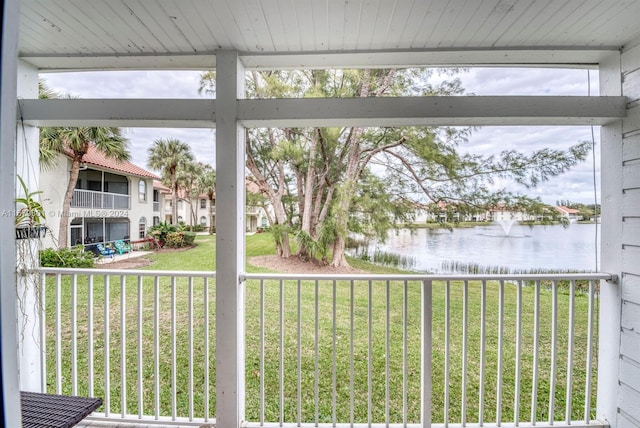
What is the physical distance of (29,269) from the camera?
187 cm

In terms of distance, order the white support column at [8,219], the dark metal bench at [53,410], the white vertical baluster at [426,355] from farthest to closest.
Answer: the white vertical baluster at [426,355], the dark metal bench at [53,410], the white support column at [8,219]

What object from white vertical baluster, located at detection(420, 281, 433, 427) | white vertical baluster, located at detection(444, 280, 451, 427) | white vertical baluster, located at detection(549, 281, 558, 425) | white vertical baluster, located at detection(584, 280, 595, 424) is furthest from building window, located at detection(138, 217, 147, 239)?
white vertical baluster, located at detection(584, 280, 595, 424)

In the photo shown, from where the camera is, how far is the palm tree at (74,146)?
6.42 ft

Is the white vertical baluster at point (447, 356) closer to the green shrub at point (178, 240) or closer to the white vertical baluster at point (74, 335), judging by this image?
the green shrub at point (178, 240)

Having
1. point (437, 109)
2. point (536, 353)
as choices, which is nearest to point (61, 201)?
point (437, 109)

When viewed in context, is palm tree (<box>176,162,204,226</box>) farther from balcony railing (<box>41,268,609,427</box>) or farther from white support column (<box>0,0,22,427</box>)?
white support column (<box>0,0,22,427</box>)

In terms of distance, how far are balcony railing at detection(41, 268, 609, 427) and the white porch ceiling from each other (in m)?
1.39

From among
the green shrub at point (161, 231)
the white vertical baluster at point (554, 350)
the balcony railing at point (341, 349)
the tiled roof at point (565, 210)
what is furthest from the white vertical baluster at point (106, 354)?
the tiled roof at point (565, 210)

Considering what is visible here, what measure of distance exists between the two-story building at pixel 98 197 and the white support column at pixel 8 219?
1.75 m

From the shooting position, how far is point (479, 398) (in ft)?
6.05

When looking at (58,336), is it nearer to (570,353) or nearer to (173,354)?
(173,354)

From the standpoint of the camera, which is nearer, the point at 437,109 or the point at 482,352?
the point at 437,109

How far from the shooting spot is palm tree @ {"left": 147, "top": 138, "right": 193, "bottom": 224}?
197cm

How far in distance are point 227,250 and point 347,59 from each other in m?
1.42
